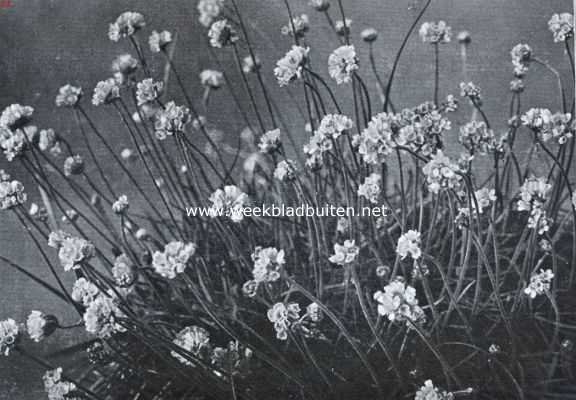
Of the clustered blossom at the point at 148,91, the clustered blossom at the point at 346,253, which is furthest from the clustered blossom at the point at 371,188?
the clustered blossom at the point at 148,91

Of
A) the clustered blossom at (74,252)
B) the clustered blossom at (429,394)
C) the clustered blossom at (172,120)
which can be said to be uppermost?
the clustered blossom at (172,120)

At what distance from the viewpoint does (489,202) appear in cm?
47

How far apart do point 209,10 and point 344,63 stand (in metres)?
0.14

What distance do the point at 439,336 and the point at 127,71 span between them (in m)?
0.28

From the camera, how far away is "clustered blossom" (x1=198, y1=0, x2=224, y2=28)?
0.53 m

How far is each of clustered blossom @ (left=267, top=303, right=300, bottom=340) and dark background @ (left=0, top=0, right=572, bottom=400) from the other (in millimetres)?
151

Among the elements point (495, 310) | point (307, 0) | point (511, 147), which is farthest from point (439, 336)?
point (307, 0)

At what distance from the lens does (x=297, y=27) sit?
0.51m

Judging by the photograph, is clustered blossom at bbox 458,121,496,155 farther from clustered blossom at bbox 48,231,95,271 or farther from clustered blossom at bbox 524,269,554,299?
clustered blossom at bbox 48,231,95,271

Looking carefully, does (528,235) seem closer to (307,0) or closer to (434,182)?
(434,182)

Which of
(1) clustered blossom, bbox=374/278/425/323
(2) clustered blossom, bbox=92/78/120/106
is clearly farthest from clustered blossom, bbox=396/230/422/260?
(2) clustered blossom, bbox=92/78/120/106

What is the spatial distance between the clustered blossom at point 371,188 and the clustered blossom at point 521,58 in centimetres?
14

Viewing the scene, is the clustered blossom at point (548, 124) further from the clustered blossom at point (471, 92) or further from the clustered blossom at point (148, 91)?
the clustered blossom at point (148, 91)

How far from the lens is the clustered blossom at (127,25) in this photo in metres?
0.50
